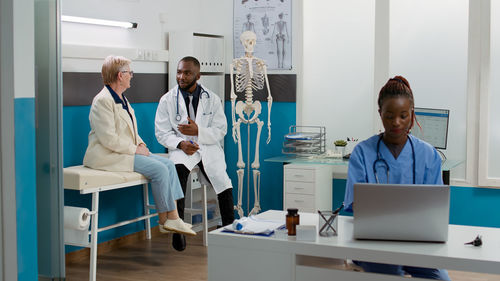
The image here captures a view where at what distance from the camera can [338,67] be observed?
564 cm

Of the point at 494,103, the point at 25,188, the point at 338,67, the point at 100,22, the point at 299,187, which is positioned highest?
the point at 100,22

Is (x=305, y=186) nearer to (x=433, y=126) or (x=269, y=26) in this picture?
(x=433, y=126)

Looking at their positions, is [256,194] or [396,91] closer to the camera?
[396,91]

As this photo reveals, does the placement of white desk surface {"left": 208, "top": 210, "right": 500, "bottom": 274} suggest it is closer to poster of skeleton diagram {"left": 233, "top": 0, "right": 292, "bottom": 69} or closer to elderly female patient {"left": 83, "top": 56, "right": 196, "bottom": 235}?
elderly female patient {"left": 83, "top": 56, "right": 196, "bottom": 235}

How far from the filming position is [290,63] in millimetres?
5719

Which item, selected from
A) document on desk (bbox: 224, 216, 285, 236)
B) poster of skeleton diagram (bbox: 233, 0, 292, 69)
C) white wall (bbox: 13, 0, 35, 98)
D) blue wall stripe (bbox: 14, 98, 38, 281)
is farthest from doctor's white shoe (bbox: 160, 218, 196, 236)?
poster of skeleton diagram (bbox: 233, 0, 292, 69)

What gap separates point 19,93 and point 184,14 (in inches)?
116

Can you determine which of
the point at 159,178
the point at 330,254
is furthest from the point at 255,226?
the point at 159,178

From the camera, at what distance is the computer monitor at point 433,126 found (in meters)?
5.04

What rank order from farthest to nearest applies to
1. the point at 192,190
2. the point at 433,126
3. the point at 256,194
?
the point at 192,190 → the point at 256,194 → the point at 433,126

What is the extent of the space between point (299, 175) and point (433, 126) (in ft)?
3.74

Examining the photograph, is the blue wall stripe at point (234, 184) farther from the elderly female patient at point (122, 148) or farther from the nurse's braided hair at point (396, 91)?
the nurse's braided hair at point (396, 91)

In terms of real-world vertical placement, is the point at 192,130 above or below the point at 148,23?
below

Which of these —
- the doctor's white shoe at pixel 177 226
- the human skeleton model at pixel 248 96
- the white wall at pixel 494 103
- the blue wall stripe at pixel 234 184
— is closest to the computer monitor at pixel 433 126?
the white wall at pixel 494 103
